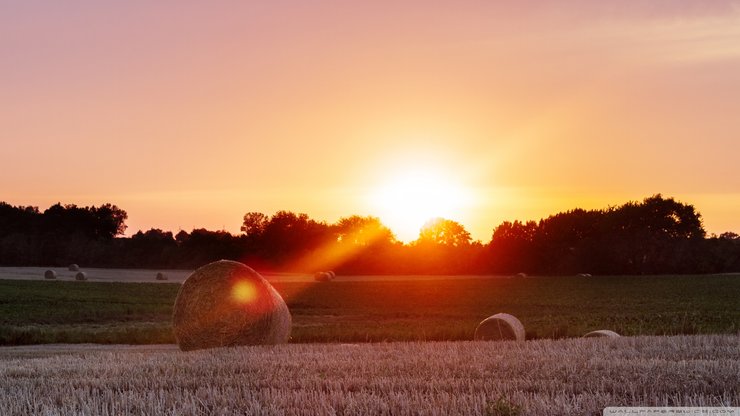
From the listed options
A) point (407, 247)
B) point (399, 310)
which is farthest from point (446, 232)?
point (399, 310)

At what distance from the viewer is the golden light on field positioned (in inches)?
776

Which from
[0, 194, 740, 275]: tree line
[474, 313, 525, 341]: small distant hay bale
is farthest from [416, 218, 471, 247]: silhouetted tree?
[474, 313, 525, 341]: small distant hay bale

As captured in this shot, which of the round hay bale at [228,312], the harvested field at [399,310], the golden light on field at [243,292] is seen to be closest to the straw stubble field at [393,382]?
the round hay bale at [228,312]

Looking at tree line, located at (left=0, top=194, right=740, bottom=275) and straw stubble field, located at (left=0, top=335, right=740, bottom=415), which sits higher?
tree line, located at (left=0, top=194, right=740, bottom=275)

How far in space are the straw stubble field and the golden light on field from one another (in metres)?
7.42

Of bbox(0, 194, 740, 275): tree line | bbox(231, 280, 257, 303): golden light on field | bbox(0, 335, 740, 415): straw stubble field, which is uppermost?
bbox(0, 194, 740, 275): tree line

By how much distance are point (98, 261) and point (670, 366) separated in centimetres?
7924

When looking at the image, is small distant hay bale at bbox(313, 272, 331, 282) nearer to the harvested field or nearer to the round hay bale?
the harvested field

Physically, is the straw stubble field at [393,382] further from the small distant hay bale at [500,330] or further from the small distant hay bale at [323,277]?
the small distant hay bale at [323,277]

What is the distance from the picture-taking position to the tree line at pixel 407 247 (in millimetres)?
78812

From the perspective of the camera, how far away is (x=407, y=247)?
290 ft

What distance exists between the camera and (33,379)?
32.1ft

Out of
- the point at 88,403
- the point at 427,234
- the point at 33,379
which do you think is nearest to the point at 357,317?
the point at 33,379

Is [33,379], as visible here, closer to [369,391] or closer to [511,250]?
[369,391]
